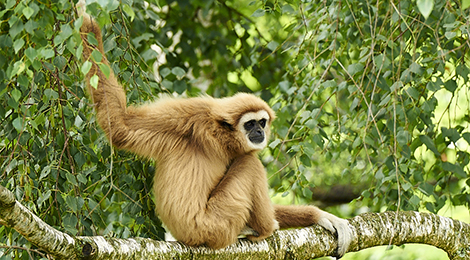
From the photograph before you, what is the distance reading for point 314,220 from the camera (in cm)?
432

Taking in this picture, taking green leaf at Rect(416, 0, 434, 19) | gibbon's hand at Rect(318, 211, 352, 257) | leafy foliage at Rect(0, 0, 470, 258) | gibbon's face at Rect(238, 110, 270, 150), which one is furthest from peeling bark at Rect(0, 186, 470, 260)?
green leaf at Rect(416, 0, 434, 19)

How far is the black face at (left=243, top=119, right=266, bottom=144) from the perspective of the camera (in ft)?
14.1

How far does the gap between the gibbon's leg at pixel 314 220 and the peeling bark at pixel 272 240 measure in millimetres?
67

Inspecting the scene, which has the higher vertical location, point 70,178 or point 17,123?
point 17,123

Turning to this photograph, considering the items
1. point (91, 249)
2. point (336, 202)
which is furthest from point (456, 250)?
point (336, 202)

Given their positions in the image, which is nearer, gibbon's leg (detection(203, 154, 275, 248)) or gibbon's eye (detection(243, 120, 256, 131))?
gibbon's leg (detection(203, 154, 275, 248))

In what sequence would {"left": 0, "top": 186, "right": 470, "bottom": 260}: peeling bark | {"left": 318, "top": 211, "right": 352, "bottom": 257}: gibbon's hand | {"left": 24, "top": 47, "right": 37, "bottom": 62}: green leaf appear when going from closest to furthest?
{"left": 24, "top": 47, "right": 37, "bottom": 62}: green leaf, {"left": 0, "top": 186, "right": 470, "bottom": 260}: peeling bark, {"left": 318, "top": 211, "right": 352, "bottom": 257}: gibbon's hand

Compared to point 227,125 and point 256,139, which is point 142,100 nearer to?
point 227,125

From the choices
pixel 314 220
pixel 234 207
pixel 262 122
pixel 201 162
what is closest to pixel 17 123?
pixel 201 162

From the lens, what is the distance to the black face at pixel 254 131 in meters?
4.30

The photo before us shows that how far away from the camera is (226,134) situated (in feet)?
13.8

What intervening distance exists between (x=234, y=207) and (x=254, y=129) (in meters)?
0.79

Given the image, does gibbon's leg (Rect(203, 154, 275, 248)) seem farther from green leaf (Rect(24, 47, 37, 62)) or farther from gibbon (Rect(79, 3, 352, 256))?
green leaf (Rect(24, 47, 37, 62))

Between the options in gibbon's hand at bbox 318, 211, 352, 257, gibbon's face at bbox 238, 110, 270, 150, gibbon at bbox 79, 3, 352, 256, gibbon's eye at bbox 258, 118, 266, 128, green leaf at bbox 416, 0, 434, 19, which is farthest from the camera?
gibbon's eye at bbox 258, 118, 266, 128
